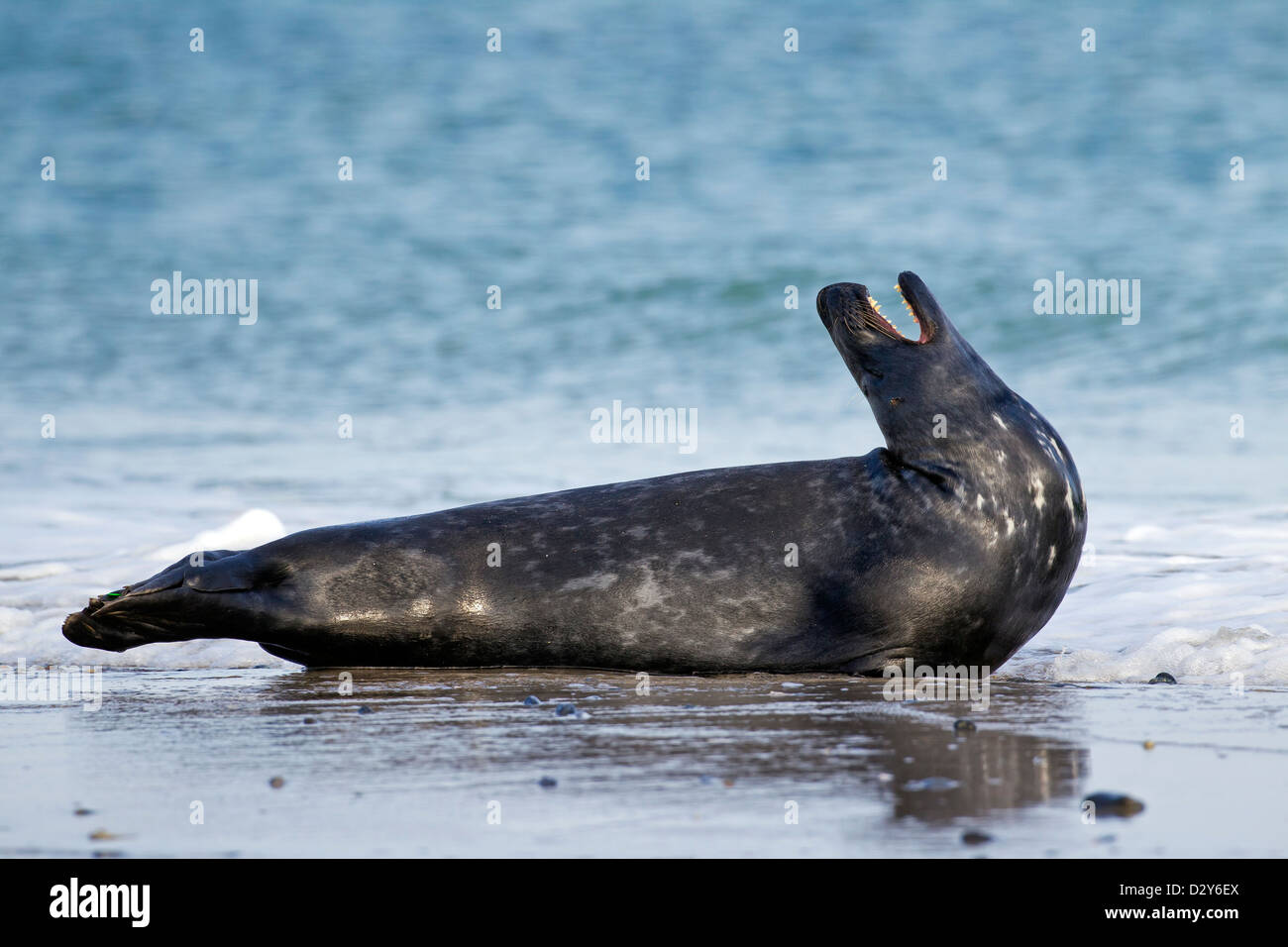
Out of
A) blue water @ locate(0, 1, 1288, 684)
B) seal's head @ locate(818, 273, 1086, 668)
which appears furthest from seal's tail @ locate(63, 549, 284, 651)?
seal's head @ locate(818, 273, 1086, 668)

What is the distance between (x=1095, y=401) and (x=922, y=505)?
8.18 m

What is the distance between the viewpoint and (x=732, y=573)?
473 centimetres

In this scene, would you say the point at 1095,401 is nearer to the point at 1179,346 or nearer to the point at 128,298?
the point at 1179,346

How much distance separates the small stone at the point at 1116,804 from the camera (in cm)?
251

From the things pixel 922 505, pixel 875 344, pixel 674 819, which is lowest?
pixel 674 819

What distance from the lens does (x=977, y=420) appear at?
4.74 metres

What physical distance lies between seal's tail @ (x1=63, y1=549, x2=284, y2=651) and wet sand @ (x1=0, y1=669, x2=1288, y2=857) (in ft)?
1.49

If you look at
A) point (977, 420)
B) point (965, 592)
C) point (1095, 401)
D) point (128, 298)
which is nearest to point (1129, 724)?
point (965, 592)

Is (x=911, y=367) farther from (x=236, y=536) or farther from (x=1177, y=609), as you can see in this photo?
(x=236, y=536)

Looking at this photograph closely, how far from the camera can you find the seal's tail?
4.74 meters

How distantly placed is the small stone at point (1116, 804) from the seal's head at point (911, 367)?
226cm

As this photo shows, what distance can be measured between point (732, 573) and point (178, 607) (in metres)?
1.86

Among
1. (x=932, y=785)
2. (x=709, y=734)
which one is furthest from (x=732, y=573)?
(x=932, y=785)

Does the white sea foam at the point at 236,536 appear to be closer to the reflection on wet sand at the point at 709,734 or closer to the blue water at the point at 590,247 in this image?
the blue water at the point at 590,247
